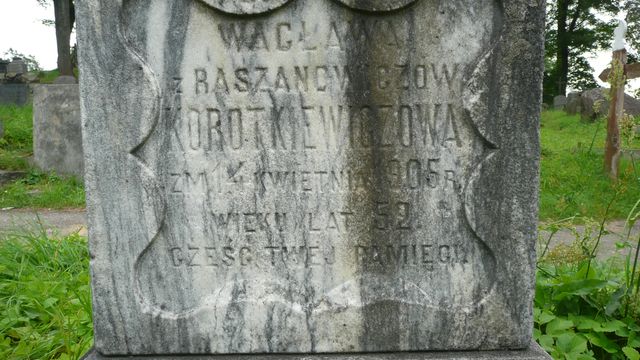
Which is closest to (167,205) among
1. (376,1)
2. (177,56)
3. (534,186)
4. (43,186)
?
(177,56)

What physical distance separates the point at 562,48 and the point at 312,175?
24.8m

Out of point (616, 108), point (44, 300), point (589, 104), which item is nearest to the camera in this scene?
point (44, 300)

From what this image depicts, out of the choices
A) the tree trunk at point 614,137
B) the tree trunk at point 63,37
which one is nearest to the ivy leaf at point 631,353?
the tree trunk at point 614,137

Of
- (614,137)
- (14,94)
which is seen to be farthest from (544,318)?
(14,94)

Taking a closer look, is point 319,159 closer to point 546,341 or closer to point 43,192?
point 546,341

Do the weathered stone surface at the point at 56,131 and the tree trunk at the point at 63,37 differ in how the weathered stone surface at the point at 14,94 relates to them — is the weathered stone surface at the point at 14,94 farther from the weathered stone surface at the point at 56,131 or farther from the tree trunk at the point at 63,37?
the weathered stone surface at the point at 56,131

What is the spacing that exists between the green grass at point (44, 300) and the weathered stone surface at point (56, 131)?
3647mm

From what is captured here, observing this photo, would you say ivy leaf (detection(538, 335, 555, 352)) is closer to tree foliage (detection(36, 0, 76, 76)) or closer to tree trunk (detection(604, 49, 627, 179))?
tree trunk (detection(604, 49, 627, 179))

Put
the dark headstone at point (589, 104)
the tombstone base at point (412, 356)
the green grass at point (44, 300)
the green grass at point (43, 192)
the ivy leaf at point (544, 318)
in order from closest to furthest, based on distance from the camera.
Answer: the tombstone base at point (412, 356), the ivy leaf at point (544, 318), the green grass at point (44, 300), the green grass at point (43, 192), the dark headstone at point (589, 104)

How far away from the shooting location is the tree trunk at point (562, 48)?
23.3 m

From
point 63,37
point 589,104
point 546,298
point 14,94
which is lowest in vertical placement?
point 546,298

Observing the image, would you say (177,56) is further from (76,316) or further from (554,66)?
(554,66)

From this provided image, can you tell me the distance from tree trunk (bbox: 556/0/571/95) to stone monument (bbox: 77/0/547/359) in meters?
24.2

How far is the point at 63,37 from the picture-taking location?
11.2m
